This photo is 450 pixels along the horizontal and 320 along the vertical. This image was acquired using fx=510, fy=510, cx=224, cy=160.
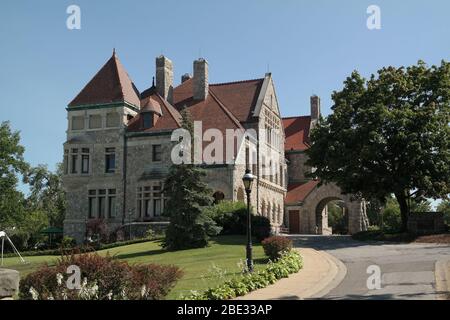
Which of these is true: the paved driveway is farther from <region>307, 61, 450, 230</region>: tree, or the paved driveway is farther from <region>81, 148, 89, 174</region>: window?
<region>81, 148, 89, 174</region>: window

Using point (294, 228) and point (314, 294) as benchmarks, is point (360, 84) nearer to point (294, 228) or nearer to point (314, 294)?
point (294, 228)

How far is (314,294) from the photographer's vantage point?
1420 centimetres

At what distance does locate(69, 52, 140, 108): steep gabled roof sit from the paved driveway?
20.6m

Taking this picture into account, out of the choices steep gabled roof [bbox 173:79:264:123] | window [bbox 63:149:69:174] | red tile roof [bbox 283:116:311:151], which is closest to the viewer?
window [bbox 63:149:69:174]

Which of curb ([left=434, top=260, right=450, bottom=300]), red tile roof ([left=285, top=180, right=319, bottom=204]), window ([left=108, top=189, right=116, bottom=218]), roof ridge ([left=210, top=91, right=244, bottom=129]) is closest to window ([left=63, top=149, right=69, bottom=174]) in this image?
window ([left=108, top=189, right=116, bottom=218])

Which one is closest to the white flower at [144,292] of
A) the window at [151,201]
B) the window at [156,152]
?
the window at [151,201]

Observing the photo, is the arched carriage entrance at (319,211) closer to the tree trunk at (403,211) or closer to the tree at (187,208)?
the tree trunk at (403,211)

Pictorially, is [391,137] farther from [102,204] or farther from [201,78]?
[102,204]

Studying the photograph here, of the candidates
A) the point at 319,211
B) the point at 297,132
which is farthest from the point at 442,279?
the point at 297,132

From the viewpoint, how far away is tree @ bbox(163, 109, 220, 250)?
95.9 feet

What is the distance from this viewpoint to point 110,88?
42.6 m
